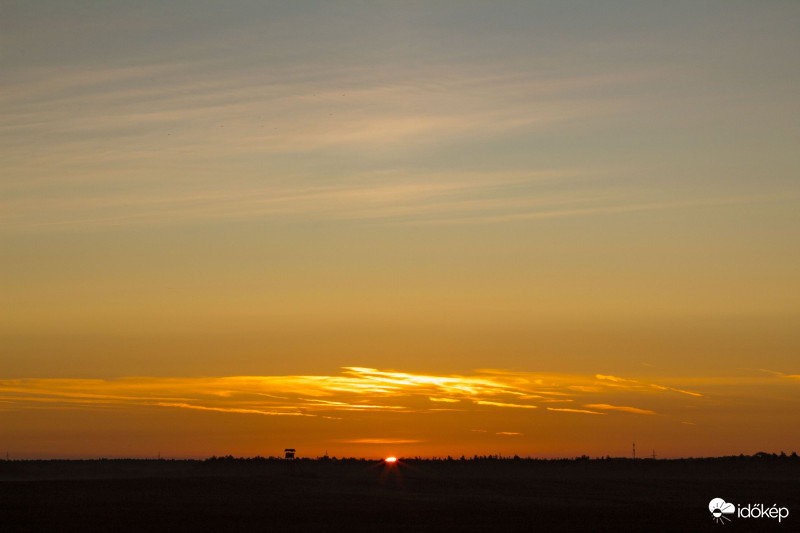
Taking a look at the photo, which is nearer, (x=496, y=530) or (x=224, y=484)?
(x=496, y=530)

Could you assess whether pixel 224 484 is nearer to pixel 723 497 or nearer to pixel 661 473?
pixel 723 497

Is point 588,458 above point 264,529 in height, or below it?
above

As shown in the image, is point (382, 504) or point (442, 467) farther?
point (442, 467)

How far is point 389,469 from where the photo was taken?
109 meters

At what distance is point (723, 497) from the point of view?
243 ft

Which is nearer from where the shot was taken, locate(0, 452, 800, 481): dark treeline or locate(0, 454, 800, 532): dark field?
locate(0, 454, 800, 532): dark field

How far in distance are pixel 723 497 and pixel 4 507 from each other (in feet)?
158

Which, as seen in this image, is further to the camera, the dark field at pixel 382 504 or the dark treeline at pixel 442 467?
the dark treeline at pixel 442 467

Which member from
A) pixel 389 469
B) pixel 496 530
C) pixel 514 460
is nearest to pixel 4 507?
pixel 496 530

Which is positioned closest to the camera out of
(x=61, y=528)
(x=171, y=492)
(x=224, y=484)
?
(x=61, y=528)

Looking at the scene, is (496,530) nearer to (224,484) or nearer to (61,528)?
(61,528)

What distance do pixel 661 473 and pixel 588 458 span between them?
24027 mm

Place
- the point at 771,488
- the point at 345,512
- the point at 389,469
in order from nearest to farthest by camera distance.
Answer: the point at 345,512
the point at 771,488
the point at 389,469

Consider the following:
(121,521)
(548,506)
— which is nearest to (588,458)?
(548,506)
